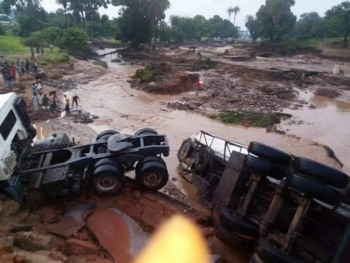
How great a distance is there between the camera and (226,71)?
123 ft

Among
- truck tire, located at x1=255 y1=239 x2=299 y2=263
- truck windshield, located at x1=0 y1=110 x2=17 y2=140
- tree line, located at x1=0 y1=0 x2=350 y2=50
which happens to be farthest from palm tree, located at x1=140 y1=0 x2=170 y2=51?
truck tire, located at x1=255 y1=239 x2=299 y2=263

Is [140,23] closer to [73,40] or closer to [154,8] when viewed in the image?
[154,8]

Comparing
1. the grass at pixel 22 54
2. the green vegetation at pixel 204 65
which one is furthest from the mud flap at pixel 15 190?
the green vegetation at pixel 204 65

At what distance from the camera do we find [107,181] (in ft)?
21.6

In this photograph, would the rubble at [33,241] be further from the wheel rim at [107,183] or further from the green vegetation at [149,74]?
the green vegetation at [149,74]

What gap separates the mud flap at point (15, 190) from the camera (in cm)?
566

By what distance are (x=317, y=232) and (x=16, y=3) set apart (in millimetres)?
70242

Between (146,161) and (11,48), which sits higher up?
(146,161)

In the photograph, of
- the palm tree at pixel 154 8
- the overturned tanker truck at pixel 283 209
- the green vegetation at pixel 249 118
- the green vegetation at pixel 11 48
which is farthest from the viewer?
the palm tree at pixel 154 8

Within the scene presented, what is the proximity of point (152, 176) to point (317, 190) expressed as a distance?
3780mm

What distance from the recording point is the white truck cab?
5.68m

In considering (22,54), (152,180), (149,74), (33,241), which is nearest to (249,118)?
(152,180)

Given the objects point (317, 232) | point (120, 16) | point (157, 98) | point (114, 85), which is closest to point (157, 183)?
point (317, 232)

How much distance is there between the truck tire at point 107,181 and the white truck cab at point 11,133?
1.71 m
